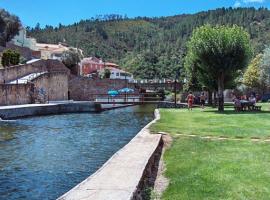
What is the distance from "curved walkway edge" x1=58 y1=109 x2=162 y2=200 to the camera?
8766 millimetres

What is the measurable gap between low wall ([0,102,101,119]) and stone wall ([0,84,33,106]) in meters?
2.24

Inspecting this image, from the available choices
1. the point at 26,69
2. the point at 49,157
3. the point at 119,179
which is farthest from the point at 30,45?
the point at 119,179

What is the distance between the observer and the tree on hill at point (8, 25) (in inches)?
3254

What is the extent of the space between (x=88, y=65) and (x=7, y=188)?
135 meters

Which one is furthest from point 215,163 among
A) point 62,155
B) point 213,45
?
point 213,45

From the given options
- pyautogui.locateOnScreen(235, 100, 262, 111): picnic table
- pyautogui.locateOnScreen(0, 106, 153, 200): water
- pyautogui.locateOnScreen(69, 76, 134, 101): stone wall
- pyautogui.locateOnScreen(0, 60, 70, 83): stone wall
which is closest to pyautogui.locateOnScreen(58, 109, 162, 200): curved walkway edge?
pyautogui.locateOnScreen(0, 106, 153, 200): water

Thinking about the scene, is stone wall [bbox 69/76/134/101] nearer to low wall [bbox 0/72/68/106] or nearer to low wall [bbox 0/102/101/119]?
low wall [bbox 0/72/68/106]

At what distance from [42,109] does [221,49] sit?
60.6 feet

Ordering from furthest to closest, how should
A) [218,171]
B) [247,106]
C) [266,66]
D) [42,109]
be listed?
[266,66]
[42,109]
[247,106]
[218,171]

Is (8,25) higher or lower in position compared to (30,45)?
higher

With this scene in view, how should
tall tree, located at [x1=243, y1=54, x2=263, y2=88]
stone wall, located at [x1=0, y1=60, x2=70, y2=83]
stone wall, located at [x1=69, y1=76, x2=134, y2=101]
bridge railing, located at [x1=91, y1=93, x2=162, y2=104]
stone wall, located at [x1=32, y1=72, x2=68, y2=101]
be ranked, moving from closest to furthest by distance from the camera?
1. stone wall, located at [x1=0, y1=60, x2=70, y2=83]
2. stone wall, located at [x1=32, y1=72, x2=68, y2=101]
3. bridge railing, located at [x1=91, y1=93, x2=162, y2=104]
4. tall tree, located at [x1=243, y1=54, x2=263, y2=88]
5. stone wall, located at [x1=69, y1=76, x2=134, y2=101]

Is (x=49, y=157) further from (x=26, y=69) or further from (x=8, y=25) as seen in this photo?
(x=8, y=25)

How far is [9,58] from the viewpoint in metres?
67.1

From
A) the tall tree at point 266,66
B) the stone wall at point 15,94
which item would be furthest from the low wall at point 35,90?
the tall tree at point 266,66
